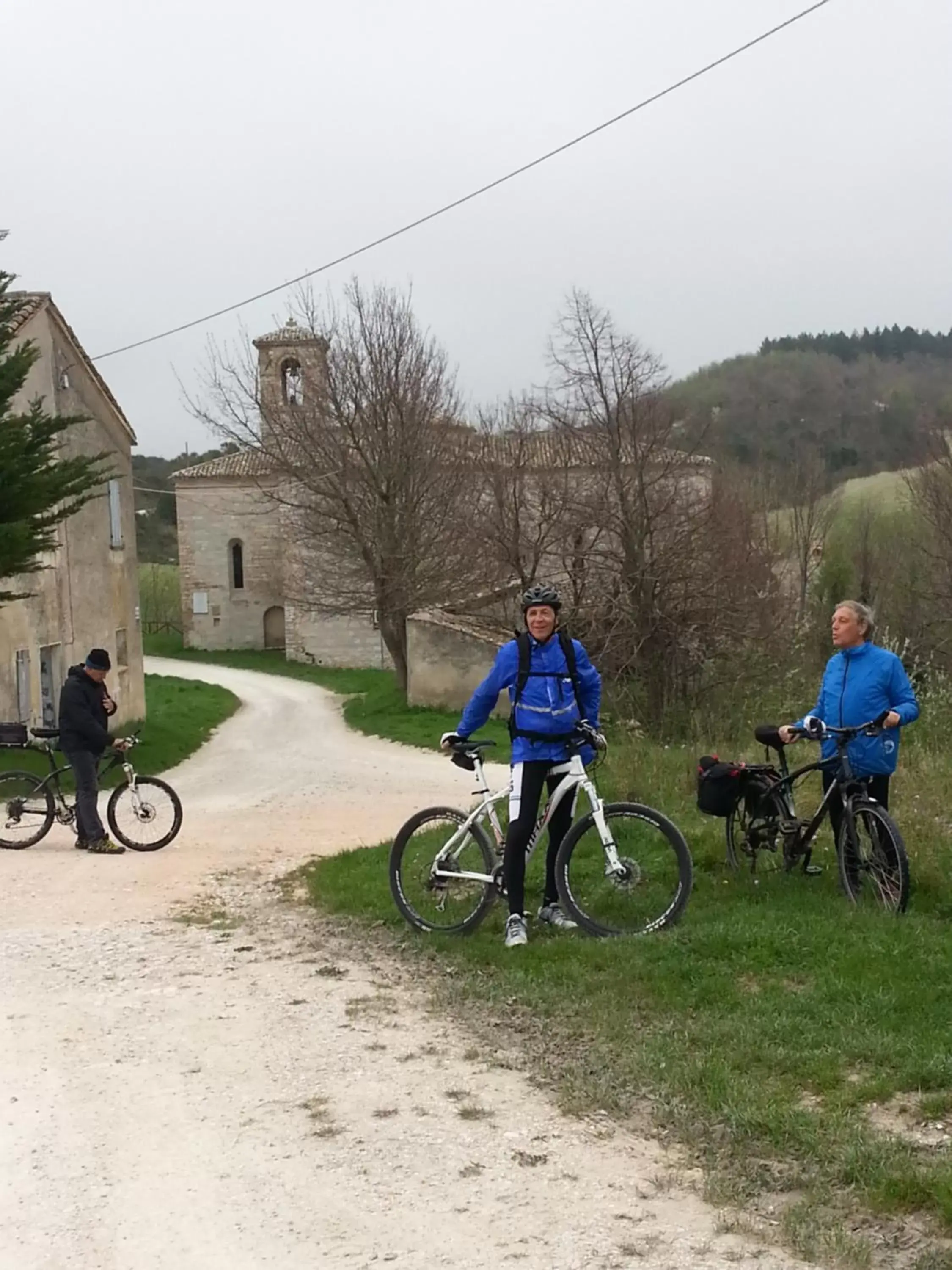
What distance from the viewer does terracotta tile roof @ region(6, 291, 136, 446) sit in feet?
65.4

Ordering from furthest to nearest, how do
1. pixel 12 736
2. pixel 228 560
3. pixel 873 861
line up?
pixel 228 560 < pixel 12 736 < pixel 873 861

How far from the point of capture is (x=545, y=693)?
267 inches

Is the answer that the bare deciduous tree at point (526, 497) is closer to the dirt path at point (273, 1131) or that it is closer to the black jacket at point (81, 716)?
the black jacket at point (81, 716)

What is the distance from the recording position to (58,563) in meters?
22.2

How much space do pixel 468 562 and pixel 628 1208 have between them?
86.0ft

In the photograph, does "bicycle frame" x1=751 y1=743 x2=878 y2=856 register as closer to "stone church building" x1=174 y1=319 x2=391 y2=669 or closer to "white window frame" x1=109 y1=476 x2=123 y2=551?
"white window frame" x1=109 y1=476 x2=123 y2=551

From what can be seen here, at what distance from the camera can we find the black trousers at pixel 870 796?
6.94 m

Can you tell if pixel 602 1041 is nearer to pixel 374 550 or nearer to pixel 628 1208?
pixel 628 1208

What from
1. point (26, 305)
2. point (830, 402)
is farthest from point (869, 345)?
point (26, 305)

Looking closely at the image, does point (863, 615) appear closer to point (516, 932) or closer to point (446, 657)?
point (516, 932)

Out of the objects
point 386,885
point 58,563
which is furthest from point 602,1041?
point 58,563

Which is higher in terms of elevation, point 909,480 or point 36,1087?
point 909,480

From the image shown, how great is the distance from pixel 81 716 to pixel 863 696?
7.44m

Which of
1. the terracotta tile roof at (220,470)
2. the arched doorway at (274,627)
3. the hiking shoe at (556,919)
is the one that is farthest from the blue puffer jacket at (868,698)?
the arched doorway at (274,627)
